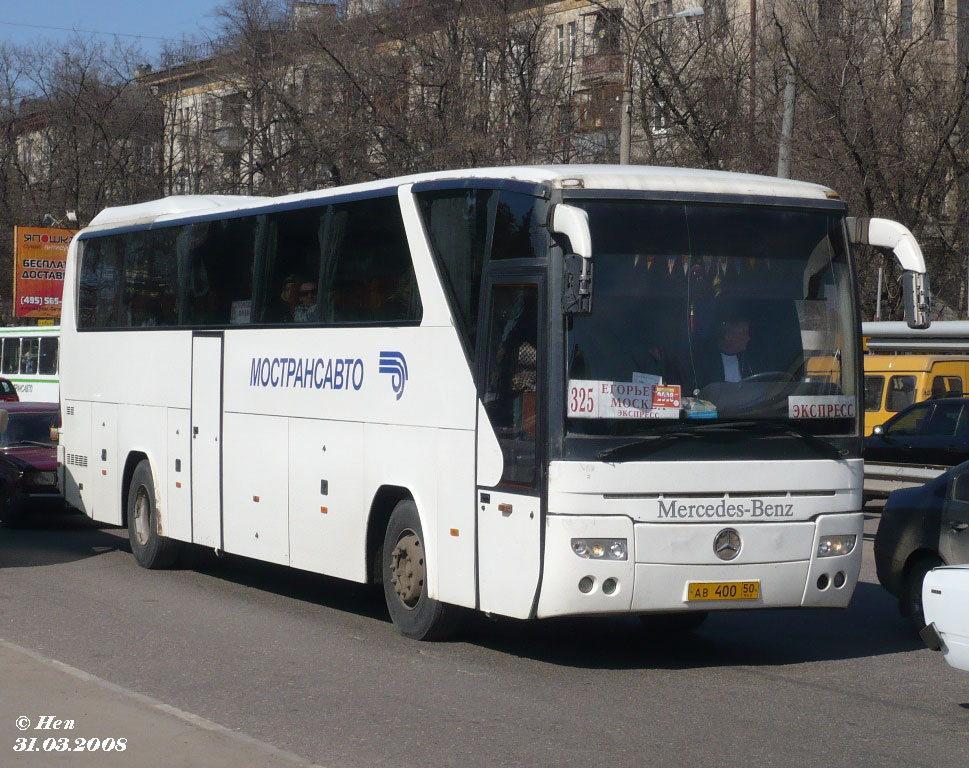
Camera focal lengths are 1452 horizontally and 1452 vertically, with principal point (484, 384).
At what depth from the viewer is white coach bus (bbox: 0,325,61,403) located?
4347 cm

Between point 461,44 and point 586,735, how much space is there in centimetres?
3324

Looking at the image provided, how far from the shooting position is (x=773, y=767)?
6.85 metres

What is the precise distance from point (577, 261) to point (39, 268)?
4580 cm

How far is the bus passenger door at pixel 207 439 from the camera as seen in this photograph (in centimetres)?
1356

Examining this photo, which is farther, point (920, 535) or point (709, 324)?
→ point (920, 535)

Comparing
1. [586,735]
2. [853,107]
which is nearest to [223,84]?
[853,107]

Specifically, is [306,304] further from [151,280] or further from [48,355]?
[48,355]

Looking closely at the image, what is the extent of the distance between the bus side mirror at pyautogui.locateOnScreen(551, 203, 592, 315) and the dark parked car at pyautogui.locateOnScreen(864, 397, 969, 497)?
42.8 feet

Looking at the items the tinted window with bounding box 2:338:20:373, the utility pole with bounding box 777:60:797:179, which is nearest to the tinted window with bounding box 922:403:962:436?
the utility pole with bounding box 777:60:797:179

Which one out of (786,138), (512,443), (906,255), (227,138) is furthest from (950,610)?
(227,138)

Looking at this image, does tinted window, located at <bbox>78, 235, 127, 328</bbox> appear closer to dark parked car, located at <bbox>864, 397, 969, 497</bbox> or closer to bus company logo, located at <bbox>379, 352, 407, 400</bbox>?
bus company logo, located at <bbox>379, 352, 407, 400</bbox>

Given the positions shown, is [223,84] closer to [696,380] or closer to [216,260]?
[216,260]

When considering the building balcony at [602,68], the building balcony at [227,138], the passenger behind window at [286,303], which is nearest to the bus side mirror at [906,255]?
the passenger behind window at [286,303]

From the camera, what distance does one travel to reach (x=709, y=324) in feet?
30.4
